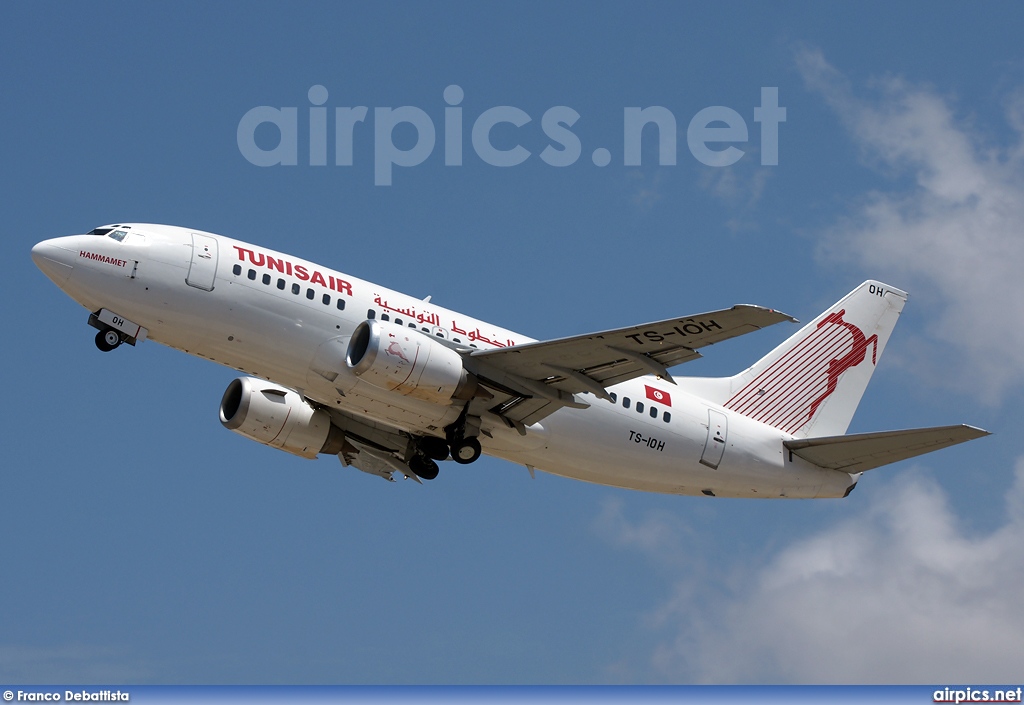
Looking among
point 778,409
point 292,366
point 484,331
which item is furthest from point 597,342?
point 778,409

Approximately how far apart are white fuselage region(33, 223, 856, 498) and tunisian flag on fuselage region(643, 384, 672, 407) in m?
0.05

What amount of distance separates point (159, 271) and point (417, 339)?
627 cm

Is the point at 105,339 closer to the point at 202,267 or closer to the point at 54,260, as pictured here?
the point at 54,260

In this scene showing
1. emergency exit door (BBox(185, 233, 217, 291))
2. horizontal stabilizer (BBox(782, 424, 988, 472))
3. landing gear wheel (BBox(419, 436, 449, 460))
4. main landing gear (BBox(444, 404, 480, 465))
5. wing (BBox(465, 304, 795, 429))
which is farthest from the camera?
landing gear wheel (BBox(419, 436, 449, 460))

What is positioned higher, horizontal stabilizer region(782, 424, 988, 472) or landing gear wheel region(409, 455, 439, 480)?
horizontal stabilizer region(782, 424, 988, 472)

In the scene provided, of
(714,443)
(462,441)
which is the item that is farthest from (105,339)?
(714,443)

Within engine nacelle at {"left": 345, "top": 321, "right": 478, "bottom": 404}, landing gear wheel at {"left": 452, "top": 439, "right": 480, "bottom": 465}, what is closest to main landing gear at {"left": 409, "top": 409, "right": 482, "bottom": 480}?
landing gear wheel at {"left": 452, "top": 439, "right": 480, "bottom": 465}

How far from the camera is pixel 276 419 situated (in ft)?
126

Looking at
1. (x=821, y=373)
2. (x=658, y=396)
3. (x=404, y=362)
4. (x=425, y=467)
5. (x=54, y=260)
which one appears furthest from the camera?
(x=821, y=373)

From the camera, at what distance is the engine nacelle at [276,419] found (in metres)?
38.3

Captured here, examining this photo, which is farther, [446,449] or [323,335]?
[446,449]

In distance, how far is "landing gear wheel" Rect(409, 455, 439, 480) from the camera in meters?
37.2

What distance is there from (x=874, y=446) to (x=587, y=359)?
8.88 metres

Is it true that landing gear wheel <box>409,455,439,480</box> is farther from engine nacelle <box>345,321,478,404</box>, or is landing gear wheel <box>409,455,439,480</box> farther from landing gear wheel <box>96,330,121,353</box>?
landing gear wheel <box>96,330,121,353</box>
